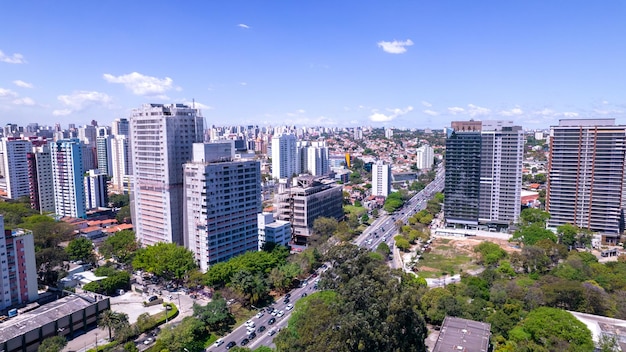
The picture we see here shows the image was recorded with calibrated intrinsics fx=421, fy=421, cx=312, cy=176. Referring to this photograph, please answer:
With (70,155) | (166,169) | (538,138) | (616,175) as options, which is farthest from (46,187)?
(538,138)

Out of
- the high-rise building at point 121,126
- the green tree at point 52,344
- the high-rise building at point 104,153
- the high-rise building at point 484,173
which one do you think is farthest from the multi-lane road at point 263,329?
the high-rise building at point 121,126

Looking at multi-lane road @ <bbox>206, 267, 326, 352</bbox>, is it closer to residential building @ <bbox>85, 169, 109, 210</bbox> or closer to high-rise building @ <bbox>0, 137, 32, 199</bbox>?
residential building @ <bbox>85, 169, 109, 210</bbox>

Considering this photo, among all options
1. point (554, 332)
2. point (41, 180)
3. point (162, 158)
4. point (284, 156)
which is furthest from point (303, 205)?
point (284, 156)

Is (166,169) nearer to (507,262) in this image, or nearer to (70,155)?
(70,155)

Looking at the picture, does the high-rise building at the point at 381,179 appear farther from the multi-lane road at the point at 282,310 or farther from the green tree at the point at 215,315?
the green tree at the point at 215,315

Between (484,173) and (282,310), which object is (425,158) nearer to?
(484,173)

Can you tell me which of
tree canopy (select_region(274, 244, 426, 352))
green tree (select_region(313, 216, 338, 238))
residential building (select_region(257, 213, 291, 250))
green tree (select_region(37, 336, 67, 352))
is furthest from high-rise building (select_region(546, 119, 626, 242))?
green tree (select_region(37, 336, 67, 352))
